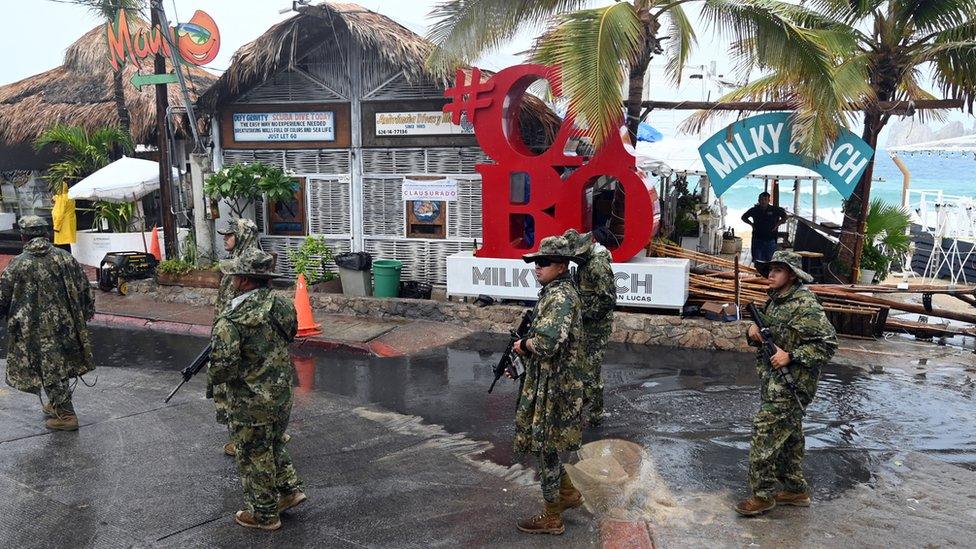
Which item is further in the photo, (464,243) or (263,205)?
(263,205)

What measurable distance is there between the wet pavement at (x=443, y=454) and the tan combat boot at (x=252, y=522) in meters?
0.10

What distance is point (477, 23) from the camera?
35.4ft

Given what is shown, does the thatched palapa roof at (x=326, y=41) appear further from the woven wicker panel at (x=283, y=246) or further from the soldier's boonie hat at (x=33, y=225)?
the soldier's boonie hat at (x=33, y=225)

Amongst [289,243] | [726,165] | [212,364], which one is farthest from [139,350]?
[726,165]

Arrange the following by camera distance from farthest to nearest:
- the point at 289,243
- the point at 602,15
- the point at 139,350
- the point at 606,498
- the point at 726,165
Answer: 1. the point at 289,243
2. the point at 726,165
3. the point at 139,350
4. the point at 602,15
5. the point at 606,498

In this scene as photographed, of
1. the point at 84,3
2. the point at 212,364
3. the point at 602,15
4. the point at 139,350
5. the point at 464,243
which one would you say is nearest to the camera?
the point at 212,364

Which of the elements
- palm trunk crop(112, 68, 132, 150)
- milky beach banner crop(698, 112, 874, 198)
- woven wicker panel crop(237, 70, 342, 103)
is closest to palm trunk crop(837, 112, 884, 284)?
milky beach banner crop(698, 112, 874, 198)

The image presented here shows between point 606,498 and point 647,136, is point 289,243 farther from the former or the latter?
point 606,498

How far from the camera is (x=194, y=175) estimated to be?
13.1 m

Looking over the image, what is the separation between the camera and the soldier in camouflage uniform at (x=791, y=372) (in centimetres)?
489

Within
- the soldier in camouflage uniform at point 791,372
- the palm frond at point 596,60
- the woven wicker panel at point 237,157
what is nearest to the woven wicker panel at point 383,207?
the woven wicker panel at point 237,157

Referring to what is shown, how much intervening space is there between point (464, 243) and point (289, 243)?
10.8 ft

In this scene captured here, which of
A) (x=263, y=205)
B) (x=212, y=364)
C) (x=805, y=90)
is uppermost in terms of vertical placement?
(x=805, y=90)

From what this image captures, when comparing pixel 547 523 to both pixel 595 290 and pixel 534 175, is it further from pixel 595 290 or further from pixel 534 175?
pixel 534 175
